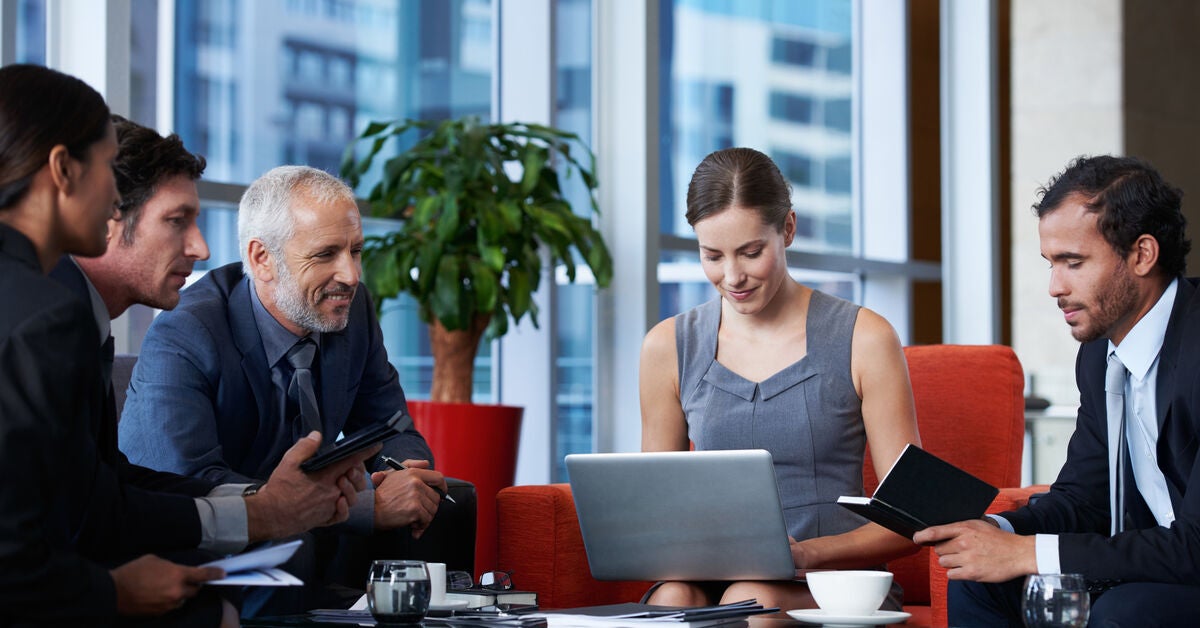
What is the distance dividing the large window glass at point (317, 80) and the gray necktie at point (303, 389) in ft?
4.16

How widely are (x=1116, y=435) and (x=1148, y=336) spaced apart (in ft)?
0.62

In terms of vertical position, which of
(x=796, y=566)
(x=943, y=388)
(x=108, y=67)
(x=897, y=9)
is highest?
(x=897, y=9)

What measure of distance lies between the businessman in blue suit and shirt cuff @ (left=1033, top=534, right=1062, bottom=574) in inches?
43.5

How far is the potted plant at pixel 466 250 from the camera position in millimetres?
3766

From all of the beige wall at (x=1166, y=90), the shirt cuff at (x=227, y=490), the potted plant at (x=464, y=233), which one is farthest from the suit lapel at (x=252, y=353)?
the beige wall at (x=1166, y=90)

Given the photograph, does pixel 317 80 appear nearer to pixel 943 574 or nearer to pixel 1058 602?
pixel 943 574

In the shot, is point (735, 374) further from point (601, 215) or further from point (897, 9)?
point (897, 9)

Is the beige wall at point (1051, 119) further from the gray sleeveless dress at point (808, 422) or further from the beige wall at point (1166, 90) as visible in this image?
the gray sleeveless dress at point (808, 422)

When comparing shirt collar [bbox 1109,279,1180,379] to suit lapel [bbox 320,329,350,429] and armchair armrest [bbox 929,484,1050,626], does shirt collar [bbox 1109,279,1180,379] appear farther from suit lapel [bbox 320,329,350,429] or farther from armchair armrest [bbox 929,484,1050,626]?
suit lapel [bbox 320,329,350,429]

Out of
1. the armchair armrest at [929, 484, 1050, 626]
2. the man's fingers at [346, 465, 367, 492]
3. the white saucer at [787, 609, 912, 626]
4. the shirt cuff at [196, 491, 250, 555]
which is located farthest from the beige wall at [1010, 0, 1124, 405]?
the shirt cuff at [196, 491, 250, 555]

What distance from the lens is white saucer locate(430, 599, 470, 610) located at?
2086 millimetres

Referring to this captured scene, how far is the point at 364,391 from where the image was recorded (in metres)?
2.91

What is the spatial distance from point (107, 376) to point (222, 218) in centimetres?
199

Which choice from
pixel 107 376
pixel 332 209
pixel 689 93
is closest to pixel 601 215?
pixel 689 93
